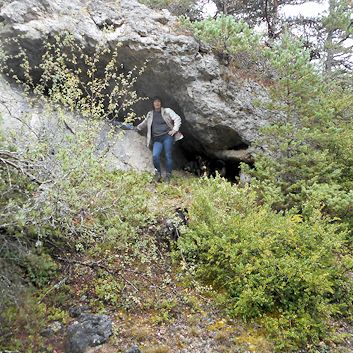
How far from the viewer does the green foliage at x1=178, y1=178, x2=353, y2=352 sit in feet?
14.9

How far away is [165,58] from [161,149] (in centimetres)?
216

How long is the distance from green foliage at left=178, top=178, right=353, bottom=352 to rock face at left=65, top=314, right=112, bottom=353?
152 cm

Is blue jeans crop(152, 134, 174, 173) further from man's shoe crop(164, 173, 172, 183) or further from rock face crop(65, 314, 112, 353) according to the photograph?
rock face crop(65, 314, 112, 353)

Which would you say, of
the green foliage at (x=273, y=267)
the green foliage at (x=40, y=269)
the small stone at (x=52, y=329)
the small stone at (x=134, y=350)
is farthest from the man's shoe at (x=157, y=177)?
the small stone at (x=134, y=350)

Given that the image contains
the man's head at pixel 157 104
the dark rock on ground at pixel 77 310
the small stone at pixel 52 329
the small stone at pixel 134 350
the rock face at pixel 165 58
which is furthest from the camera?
the man's head at pixel 157 104

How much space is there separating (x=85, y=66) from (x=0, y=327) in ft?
22.0

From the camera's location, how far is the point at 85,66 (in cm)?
910

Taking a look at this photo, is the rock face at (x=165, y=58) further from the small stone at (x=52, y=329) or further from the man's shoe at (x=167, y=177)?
the small stone at (x=52, y=329)

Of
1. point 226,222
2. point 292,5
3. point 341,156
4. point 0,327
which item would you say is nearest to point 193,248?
point 226,222

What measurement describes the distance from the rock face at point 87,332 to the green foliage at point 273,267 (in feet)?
4.99

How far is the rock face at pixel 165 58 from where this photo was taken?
8.51 m

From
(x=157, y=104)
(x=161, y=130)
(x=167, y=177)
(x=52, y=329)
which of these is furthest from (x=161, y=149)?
(x=52, y=329)

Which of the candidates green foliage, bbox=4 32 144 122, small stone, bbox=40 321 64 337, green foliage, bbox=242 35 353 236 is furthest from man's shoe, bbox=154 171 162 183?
small stone, bbox=40 321 64 337

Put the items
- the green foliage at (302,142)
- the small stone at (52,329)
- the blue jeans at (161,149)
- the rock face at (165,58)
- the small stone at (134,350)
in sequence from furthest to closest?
the blue jeans at (161,149) < the rock face at (165,58) < the green foliage at (302,142) < the small stone at (52,329) < the small stone at (134,350)
